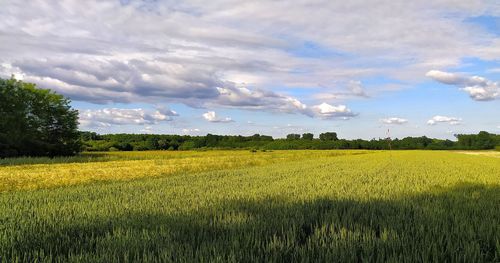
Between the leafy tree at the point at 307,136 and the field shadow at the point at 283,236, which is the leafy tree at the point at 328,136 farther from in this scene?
the field shadow at the point at 283,236

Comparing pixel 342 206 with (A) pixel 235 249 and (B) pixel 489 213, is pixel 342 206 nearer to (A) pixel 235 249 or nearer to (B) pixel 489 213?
(B) pixel 489 213

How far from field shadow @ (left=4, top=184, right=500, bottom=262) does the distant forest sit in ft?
310

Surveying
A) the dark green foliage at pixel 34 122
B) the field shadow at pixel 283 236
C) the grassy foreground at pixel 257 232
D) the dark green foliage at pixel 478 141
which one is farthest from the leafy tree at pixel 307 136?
the field shadow at pixel 283 236

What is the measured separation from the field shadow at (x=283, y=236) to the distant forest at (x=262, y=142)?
9464 cm

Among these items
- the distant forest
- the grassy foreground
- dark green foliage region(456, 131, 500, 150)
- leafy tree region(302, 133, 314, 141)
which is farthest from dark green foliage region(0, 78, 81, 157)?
dark green foliage region(456, 131, 500, 150)

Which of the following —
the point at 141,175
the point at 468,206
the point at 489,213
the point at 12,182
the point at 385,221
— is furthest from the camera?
the point at 141,175

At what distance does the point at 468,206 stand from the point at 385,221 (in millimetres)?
3463

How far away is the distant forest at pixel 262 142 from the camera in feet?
350

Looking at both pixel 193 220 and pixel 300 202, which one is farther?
pixel 300 202

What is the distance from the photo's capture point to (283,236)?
557 cm

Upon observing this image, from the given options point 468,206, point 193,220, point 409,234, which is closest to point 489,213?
point 468,206

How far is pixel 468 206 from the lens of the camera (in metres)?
9.43

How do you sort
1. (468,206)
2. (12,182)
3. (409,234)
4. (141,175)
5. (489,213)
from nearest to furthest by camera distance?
(409,234), (489,213), (468,206), (12,182), (141,175)

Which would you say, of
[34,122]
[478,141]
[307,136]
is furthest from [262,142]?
[34,122]
